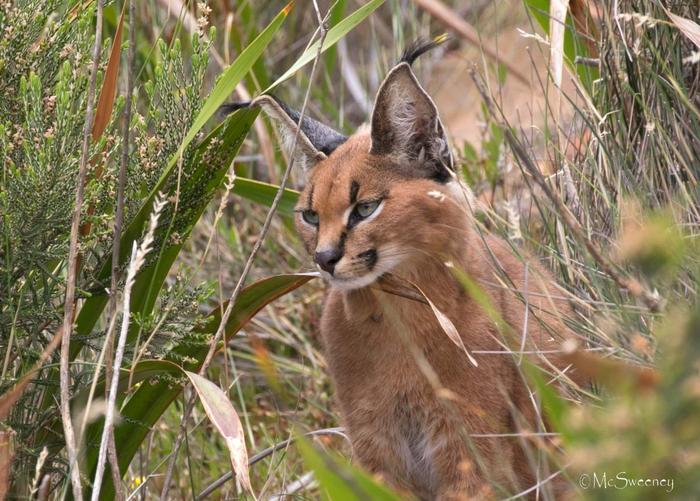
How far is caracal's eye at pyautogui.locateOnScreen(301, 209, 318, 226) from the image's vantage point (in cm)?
303

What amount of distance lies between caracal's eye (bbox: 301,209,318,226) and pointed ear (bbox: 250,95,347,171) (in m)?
0.22

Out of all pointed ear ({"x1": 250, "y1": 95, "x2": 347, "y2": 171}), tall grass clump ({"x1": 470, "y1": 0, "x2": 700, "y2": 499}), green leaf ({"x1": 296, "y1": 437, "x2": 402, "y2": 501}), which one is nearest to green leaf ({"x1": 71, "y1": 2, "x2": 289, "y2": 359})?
pointed ear ({"x1": 250, "y1": 95, "x2": 347, "y2": 171})

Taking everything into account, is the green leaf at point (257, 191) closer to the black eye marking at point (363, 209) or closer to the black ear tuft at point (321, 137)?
the black ear tuft at point (321, 137)

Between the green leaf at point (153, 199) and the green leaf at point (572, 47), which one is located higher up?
the green leaf at point (153, 199)

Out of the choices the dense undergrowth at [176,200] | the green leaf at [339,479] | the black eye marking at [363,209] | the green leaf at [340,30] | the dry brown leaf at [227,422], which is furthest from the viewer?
the black eye marking at [363,209]

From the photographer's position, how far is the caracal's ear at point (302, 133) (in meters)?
3.06

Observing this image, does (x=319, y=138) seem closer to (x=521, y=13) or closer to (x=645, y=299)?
(x=645, y=299)

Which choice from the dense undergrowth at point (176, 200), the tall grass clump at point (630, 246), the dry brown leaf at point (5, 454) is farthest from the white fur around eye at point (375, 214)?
the dry brown leaf at point (5, 454)

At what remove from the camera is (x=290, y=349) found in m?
4.66

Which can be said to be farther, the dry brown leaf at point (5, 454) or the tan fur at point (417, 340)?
the tan fur at point (417, 340)

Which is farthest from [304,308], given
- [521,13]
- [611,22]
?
[521,13]

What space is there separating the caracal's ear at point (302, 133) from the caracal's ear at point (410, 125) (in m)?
0.28

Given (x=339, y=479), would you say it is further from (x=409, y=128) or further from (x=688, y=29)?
(x=688, y=29)

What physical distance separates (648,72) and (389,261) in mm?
899
